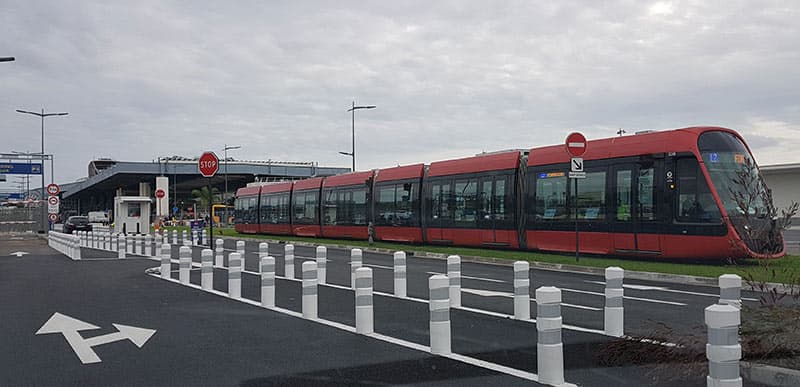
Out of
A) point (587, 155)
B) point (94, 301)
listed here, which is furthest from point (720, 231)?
point (94, 301)

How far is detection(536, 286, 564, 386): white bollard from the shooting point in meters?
6.88

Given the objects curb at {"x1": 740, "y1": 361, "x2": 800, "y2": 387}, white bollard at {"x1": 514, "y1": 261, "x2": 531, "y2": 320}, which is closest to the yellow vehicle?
white bollard at {"x1": 514, "y1": 261, "x2": 531, "y2": 320}

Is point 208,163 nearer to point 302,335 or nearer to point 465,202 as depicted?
point 465,202

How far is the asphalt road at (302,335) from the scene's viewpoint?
7344 millimetres

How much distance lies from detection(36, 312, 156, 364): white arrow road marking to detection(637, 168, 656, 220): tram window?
13.8 metres

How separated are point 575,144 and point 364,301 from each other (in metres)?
11.8

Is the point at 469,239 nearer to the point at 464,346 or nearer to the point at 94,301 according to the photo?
the point at 94,301

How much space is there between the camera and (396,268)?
13.7m

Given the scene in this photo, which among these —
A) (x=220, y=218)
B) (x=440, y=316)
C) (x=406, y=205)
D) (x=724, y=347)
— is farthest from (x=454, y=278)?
(x=220, y=218)

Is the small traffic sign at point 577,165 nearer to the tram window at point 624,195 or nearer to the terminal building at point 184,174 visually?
the tram window at point 624,195

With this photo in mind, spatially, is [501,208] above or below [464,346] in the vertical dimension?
above

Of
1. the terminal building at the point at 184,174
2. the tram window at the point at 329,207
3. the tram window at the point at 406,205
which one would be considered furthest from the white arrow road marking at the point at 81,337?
the terminal building at the point at 184,174

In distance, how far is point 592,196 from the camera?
72.1 feet

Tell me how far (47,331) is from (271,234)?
38.7 metres
